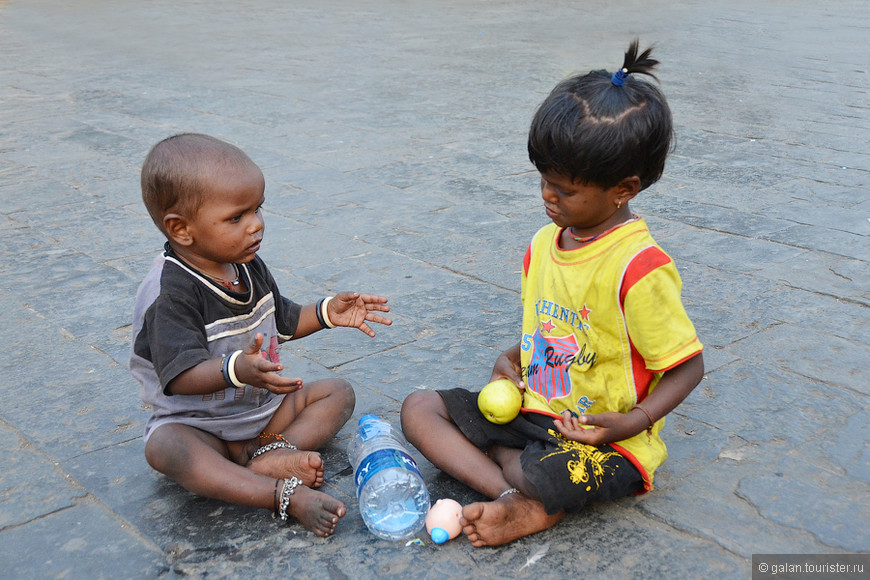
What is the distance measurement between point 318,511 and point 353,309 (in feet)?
2.11

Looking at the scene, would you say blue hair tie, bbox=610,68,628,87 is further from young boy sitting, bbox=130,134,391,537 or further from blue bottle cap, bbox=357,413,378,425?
blue bottle cap, bbox=357,413,378,425

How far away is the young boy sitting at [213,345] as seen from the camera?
2258mm

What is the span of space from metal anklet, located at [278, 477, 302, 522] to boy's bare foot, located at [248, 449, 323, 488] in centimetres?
9

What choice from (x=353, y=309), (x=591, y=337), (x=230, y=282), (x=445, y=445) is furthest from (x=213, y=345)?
(x=591, y=337)

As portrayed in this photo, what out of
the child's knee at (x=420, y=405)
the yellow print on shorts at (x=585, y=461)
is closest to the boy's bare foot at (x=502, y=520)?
the yellow print on shorts at (x=585, y=461)

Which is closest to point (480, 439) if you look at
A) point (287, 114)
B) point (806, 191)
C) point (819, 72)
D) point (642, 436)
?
point (642, 436)

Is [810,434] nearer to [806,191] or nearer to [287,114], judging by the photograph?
[806,191]

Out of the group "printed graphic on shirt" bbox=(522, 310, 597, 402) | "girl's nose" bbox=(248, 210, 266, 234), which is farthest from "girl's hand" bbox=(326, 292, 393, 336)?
"printed graphic on shirt" bbox=(522, 310, 597, 402)

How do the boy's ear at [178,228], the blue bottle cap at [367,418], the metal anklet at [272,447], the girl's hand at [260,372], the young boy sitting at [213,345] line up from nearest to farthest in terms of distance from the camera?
the girl's hand at [260,372] → the young boy sitting at [213,345] → the boy's ear at [178,228] → the metal anklet at [272,447] → the blue bottle cap at [367,418]

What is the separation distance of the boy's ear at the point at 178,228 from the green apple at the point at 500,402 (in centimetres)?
90

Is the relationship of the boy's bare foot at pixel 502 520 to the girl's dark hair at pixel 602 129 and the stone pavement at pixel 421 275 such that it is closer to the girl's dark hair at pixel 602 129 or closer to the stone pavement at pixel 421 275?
the stone pavement at pixel 421 275

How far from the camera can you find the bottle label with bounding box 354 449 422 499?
234 centimetres

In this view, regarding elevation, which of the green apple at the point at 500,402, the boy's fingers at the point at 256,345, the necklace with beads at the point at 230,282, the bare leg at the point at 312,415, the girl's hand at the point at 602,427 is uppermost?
the necklace with beads at the point at 230,282

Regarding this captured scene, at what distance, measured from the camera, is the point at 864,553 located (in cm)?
212
